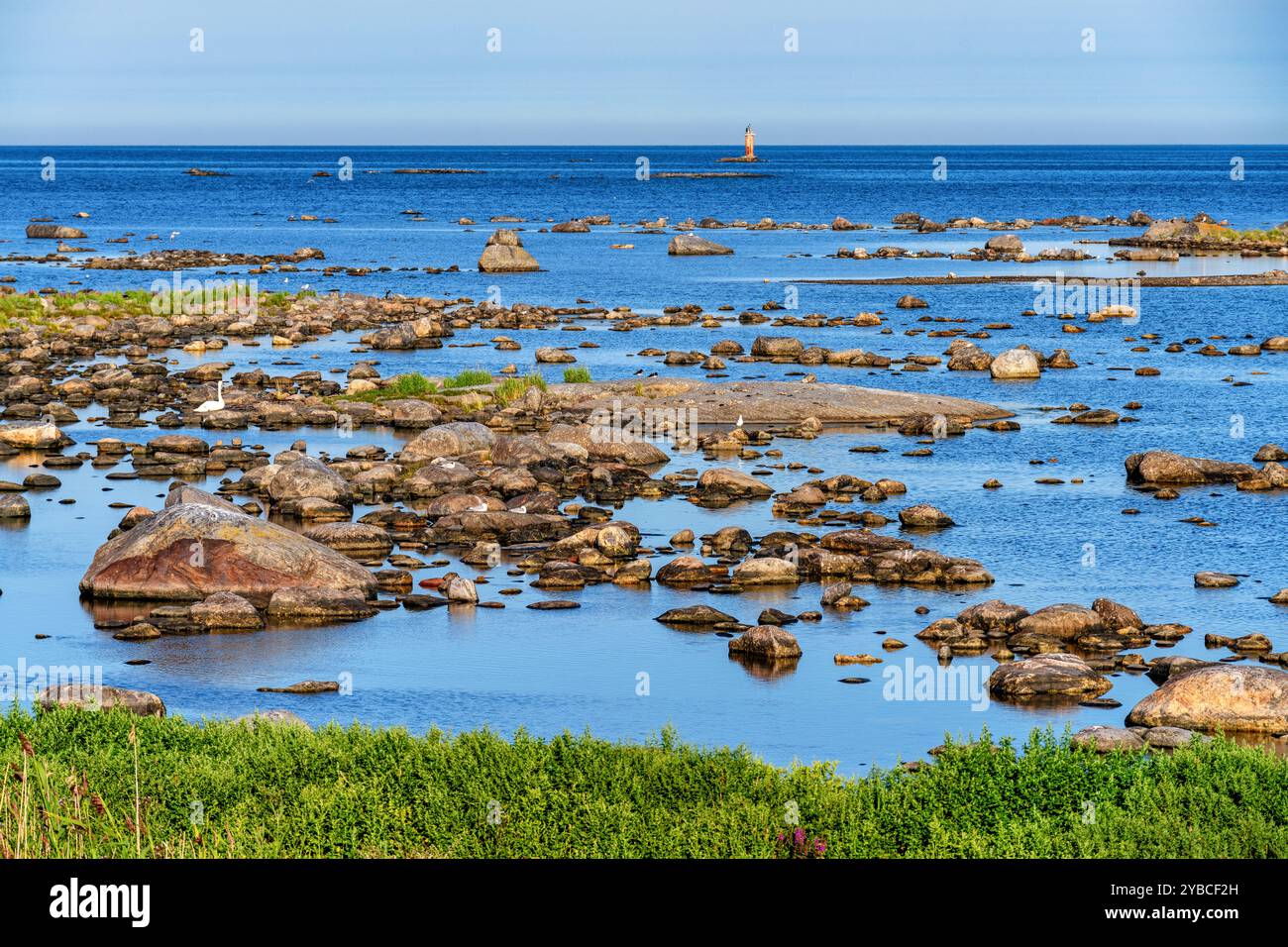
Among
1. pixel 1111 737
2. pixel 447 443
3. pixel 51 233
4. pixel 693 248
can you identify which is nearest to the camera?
pixel 1111 737

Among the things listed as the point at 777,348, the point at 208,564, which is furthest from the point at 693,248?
the point at 208,564

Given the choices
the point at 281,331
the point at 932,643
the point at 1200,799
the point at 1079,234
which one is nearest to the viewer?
the point at 1200,799

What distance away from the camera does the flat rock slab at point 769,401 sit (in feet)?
173

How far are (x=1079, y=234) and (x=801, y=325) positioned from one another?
287 ft

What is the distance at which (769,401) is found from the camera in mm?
53375

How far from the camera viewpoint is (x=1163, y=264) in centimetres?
11981

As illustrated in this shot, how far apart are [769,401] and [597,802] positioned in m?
37.8

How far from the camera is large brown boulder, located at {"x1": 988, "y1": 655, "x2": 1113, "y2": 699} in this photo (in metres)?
26.2

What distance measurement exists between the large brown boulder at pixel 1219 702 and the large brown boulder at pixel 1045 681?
1.51 meters

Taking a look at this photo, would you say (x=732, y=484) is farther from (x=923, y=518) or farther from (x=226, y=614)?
(x=226, y=614)

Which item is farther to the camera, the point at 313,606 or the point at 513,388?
the point at 513,388

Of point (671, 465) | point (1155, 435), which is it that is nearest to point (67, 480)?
point (671, 465)

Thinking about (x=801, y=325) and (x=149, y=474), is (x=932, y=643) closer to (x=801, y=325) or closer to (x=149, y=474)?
(x=149, y=474)

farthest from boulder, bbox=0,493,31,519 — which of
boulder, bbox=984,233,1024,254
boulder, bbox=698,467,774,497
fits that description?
boulder, bbox=984,233,1024,254
